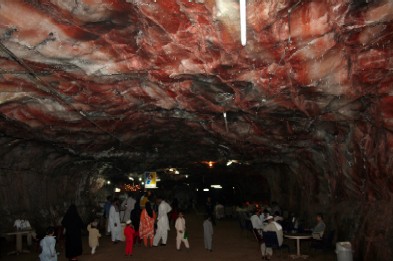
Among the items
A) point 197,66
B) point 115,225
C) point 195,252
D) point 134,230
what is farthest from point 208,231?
point 197,66

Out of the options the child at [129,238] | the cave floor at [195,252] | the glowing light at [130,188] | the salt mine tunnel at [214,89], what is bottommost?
the cave floor at [195,252]

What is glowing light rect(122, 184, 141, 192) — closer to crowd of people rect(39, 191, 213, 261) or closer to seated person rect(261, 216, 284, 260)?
crowd of people rect(39, 191, 213, 261)

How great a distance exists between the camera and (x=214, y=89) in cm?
980

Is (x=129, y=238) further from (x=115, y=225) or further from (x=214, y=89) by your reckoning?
(x=214, y=89)

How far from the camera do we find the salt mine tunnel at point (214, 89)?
6520 millimetres

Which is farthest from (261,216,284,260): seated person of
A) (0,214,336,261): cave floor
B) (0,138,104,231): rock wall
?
(0,138,104,231): rock wall

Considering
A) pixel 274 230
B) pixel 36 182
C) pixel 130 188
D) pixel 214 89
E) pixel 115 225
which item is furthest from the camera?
pixel 130 188

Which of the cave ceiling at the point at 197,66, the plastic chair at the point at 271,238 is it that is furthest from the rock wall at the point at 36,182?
the plastic chair at the point at 271,238

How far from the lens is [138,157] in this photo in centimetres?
2202

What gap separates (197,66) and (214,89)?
1602 millimetres

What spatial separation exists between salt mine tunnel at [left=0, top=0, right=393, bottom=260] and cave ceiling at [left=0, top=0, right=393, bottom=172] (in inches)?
1.3

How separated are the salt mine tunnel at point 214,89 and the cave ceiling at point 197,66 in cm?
3

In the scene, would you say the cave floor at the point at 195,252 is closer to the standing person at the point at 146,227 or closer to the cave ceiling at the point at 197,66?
the standing person at the point at 146,227

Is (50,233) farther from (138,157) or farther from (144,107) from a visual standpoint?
(138,157)
